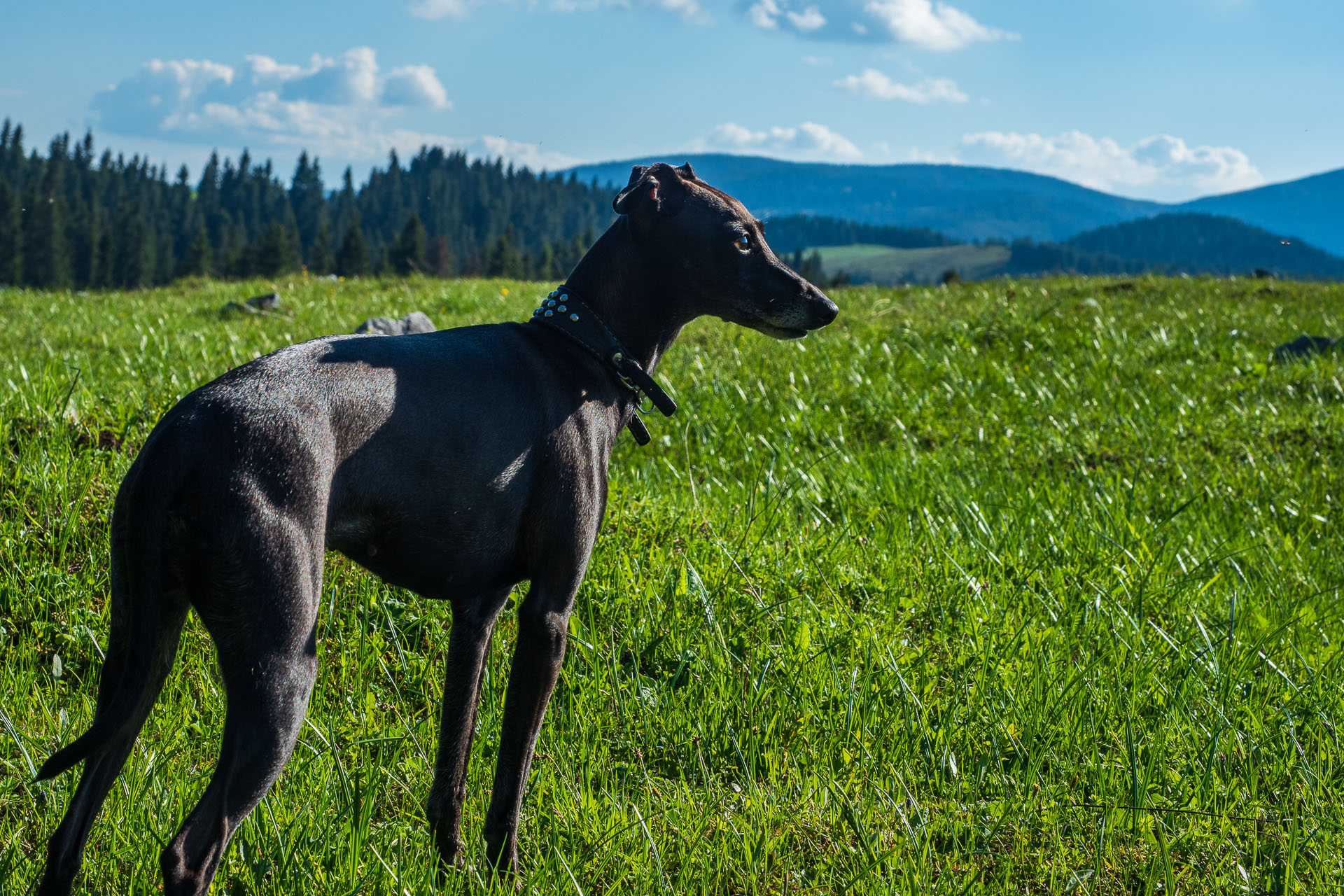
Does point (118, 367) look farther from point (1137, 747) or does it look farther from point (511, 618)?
point (1137, 747)

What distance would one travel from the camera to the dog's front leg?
106 inches

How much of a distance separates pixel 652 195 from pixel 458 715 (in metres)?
1.75

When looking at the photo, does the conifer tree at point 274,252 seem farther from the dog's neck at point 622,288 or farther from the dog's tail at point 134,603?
the dog's tail at point 134,603

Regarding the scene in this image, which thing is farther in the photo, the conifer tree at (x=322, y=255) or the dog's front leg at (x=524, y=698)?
the conifer tree at (x=322, y=255)

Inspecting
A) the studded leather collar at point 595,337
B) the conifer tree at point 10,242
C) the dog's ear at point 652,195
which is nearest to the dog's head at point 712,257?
the dog's ear at point 652,195

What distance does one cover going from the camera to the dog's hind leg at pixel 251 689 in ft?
7.00

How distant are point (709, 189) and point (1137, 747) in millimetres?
2737

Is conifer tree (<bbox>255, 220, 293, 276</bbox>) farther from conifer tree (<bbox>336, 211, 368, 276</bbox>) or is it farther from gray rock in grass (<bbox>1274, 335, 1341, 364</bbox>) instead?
gray rock in grass (<bbox>1274, 335, 1341, 364</bbox>)

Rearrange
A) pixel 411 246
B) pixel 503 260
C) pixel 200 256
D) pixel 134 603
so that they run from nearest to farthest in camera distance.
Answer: pixel 134 603 → pixel 411 246 → pixel 200 256 → pixel 503 260

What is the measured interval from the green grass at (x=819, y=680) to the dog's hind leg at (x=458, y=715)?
0.12m

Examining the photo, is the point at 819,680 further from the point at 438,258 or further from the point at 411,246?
the point at 438,258

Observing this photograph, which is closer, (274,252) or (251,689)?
(251,689)

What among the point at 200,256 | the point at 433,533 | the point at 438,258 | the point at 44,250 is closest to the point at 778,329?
the point at 433,533

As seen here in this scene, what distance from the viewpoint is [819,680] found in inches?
159
